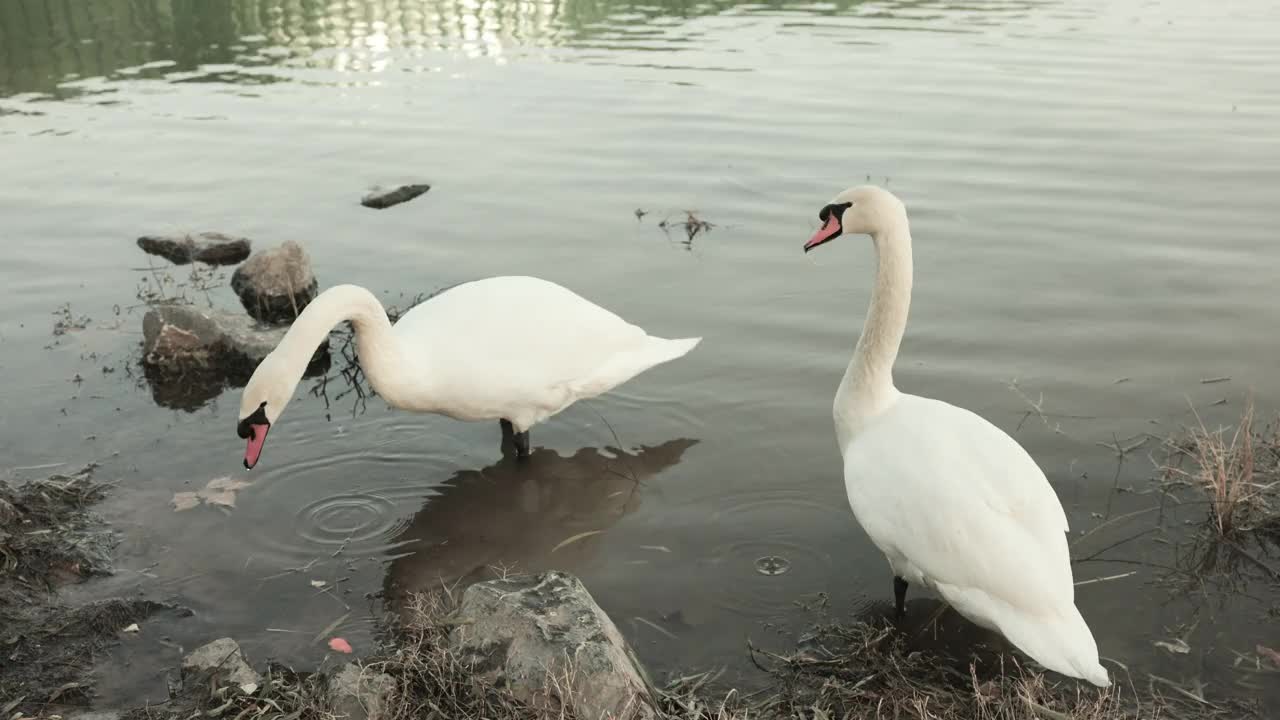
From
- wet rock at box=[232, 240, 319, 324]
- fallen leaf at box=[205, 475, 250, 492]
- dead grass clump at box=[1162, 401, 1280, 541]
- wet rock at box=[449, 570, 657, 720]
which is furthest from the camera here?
wet rock at box=[232, 240, 319, 324]

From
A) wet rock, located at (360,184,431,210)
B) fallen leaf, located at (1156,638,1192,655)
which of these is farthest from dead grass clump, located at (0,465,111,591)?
wet rock, located at (360,184,431,210)

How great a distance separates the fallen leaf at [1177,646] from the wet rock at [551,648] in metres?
2.21

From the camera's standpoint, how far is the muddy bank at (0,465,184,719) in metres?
4.58

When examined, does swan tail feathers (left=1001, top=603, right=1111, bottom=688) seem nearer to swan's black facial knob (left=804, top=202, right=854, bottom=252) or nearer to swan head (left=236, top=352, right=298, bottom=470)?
swan's black facial knob (left=804, top=202, right=854, bottom=252)

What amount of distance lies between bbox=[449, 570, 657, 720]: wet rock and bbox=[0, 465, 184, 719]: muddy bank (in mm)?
1588

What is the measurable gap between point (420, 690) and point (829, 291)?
564cm

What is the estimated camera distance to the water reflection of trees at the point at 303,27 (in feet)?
69.6

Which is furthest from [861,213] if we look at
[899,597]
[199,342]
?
[199,342]

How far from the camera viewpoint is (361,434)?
708 centimetres

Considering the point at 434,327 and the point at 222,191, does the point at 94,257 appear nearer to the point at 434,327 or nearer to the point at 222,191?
the point at 222,191

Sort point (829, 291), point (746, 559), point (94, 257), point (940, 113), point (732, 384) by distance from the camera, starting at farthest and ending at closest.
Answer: point (940, 113) < point (94, 257) < point (829, 291) < point (732, 384) < point (746, 559)

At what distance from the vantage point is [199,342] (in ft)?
26.1

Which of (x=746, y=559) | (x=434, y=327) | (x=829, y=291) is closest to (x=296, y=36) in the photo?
(x=829, y=291)

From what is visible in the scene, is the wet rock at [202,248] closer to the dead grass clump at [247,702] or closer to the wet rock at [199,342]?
the wet rock at [199,342]
